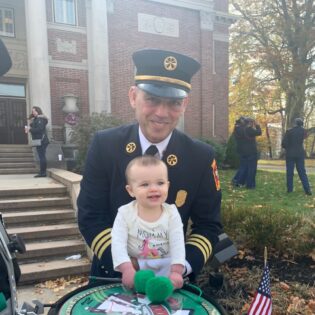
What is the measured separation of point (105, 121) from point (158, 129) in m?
10.9

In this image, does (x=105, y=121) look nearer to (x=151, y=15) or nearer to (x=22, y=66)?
(x=22, y=66)

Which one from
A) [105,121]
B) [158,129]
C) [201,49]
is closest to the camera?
[158,129]

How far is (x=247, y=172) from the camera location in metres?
9.95

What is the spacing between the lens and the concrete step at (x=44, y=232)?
5.86 meters

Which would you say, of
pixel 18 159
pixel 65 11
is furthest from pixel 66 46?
pixel 18 159

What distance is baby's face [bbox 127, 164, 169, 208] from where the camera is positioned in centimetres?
168

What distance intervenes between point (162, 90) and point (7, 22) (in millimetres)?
17197

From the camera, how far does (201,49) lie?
1905 centimetres

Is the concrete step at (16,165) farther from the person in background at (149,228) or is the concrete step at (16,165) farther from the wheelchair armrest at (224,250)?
the person in background at (149,228)

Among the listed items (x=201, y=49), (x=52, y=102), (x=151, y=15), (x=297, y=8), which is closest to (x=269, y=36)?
(x=297, y=8)

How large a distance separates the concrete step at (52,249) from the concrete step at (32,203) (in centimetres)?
114

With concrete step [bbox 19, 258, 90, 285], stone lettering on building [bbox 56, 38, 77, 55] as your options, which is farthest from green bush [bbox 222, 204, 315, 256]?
stone lettering on building [bbox 56, 38, 77, 55]

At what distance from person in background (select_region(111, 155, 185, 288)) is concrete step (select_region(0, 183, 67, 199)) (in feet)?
19.3

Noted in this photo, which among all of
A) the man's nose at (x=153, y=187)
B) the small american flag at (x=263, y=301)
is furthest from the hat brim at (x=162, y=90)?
the small american flag at (x=263, y=301)
